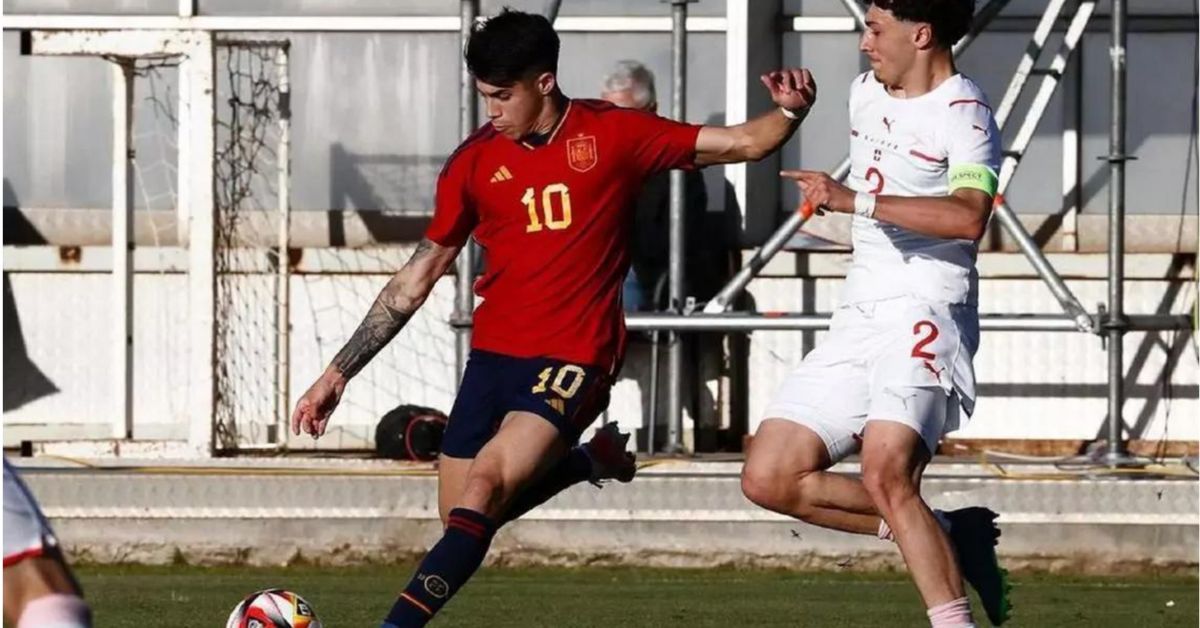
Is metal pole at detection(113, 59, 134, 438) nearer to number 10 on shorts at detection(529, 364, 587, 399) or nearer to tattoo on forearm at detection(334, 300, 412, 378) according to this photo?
tattoo on forearm at detection(334, 300, 412, 378)

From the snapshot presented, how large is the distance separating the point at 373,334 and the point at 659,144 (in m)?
1.12

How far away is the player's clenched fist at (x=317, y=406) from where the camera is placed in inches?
302

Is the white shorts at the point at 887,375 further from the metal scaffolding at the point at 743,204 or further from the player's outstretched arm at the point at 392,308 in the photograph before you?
the metal scaffolding at the point at 743,204

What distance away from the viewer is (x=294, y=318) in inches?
547

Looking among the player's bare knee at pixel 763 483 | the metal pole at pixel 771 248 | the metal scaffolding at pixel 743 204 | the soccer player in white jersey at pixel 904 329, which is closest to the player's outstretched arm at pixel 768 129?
the soccer player in white jersey at pixel 904 329

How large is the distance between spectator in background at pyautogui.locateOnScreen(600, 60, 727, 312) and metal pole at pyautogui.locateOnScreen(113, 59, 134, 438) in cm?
258

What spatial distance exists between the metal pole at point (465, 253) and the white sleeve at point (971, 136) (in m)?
4.94

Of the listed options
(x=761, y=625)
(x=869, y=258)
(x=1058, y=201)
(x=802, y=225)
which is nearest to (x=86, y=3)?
(x=802, y=225)

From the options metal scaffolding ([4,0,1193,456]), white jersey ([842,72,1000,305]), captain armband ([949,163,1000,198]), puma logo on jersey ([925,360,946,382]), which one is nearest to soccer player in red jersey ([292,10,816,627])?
white jersey ([842,72,1000,305])

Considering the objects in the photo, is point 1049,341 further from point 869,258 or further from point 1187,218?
point 869,258

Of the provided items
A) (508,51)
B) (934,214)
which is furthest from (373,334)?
(934,214)

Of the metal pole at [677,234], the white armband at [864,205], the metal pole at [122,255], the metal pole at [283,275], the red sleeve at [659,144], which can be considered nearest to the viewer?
the white armband at [864,205]

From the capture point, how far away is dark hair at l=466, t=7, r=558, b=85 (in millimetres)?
7477

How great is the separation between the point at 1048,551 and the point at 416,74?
4919mm
